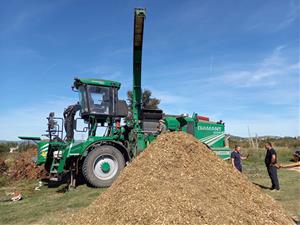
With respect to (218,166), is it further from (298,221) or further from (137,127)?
(137,127)

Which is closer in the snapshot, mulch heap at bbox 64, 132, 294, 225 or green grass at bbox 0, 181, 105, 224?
mulch heap at bbox 64, 132, 294, 225

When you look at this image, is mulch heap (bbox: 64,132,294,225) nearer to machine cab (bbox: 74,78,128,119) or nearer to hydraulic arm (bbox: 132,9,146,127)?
machine cab (bbox: 74,78,128,119)

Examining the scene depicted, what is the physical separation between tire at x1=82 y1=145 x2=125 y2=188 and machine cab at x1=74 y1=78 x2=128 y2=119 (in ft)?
4.22

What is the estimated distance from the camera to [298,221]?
5.81m

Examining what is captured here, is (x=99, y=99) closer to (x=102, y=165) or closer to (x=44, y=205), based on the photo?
(x=102, y=165)

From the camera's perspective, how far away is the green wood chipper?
32.1 ft

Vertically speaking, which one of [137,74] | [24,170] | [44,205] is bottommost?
[44,205]

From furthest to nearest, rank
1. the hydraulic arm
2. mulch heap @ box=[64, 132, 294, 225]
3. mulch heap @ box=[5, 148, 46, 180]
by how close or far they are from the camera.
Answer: mulch heap @ box=[5, 148, 46, 180]
the hydraulic arm
mulch heap @ box=[64, 132, 294, 225]

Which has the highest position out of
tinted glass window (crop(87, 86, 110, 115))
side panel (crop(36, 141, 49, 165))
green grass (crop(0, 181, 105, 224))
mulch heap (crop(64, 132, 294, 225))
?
tinted glass window (crop(87, 86, 110, 115))

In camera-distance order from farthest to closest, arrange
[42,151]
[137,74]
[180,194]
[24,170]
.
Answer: [24,170], [137,74], [42,151], [180,194]

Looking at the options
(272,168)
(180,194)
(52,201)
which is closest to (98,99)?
(52,201)

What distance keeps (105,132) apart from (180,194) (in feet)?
20.6

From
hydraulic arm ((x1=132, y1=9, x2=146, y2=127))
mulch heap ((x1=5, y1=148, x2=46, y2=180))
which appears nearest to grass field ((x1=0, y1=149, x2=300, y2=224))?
mulch heap ((x1=5, y1=148, x2=46, y2=180))

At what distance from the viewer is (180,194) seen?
16.1ft
